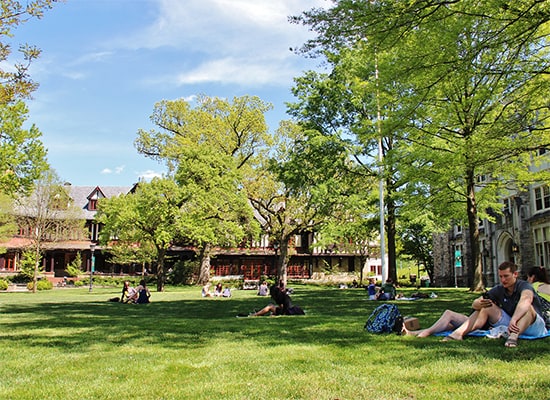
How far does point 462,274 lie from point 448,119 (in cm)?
2896

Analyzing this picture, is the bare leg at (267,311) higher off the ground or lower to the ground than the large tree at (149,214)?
lower

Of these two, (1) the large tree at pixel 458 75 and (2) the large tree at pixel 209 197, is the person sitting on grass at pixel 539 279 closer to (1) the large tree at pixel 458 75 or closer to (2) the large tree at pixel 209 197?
(1) the large tree at pixel 458 75

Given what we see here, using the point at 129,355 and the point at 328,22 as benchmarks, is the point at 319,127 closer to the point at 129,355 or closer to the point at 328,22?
the point at 328,22

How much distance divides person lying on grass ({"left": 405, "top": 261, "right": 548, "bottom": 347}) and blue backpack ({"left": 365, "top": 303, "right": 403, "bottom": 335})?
458 mm

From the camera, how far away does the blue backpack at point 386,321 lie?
26.2 feet

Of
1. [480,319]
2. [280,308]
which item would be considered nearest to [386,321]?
[480,319]

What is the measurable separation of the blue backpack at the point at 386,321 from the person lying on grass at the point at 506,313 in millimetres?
458

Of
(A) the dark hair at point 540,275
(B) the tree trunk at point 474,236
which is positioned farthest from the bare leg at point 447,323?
(B) the tree trunk at point 474,236

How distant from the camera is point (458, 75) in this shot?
43.3 ft

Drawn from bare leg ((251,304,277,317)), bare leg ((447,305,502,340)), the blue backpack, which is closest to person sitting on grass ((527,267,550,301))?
bare leg ((447,305,502,340))

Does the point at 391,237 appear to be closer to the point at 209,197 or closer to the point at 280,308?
the point at 209,197

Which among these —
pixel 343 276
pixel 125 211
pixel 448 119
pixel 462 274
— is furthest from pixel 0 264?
pixel 448 119

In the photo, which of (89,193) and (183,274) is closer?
(183,274)

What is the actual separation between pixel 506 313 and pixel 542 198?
1102 inches
